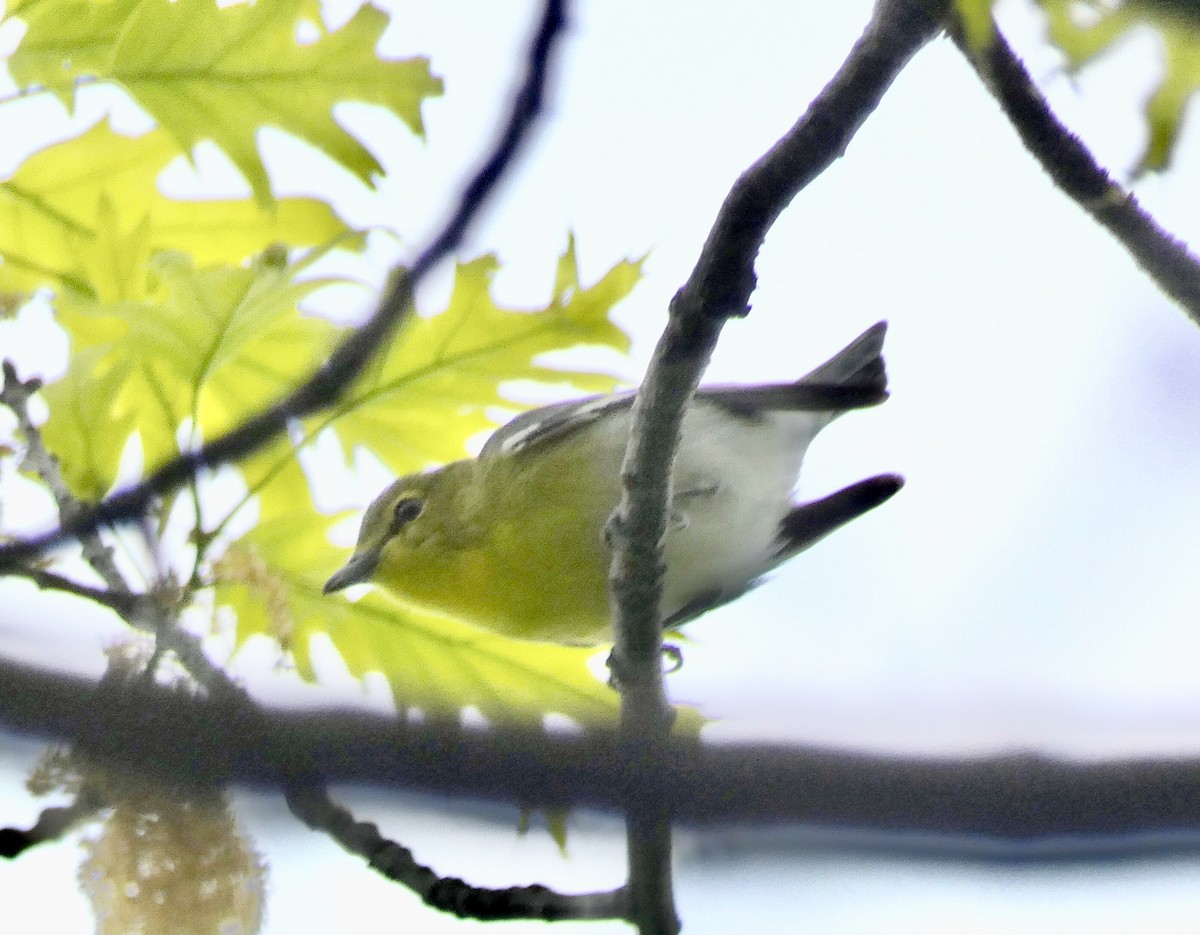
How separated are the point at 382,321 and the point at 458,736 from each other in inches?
42.6

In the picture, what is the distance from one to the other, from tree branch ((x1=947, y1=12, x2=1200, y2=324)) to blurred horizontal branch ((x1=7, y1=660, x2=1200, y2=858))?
886 millimetres

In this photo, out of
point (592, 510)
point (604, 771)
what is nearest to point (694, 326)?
point (604, 771)

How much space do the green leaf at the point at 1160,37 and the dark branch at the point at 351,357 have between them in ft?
2.05

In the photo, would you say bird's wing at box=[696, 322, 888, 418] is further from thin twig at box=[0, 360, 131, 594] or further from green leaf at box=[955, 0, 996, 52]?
green leaf at box=[955, 0, 996, 52]

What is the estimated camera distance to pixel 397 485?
3.22 metres

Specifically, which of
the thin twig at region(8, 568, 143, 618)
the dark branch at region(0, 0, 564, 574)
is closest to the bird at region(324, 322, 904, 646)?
the dark branch at region(0, 0, 564, 574)

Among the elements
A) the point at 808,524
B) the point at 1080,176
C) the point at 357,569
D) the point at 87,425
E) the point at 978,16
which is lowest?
the point at 978,16

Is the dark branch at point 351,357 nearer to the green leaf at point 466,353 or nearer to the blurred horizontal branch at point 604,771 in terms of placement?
the green leaf at point 466,353

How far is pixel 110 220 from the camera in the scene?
191 cm

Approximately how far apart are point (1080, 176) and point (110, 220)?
4.24 ft

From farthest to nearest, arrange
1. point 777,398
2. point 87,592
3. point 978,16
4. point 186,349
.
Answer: point 777,398 → point 186,349 → point 87,592 → point 978,16

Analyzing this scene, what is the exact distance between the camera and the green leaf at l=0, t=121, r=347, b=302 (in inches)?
76.6

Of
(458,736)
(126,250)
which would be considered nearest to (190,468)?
(126,250)

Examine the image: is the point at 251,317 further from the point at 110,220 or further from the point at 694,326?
the point at 694,326
